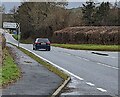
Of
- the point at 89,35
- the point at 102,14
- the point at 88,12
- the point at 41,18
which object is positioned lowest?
the point at 89,35

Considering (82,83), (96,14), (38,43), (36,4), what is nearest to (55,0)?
(36,4)

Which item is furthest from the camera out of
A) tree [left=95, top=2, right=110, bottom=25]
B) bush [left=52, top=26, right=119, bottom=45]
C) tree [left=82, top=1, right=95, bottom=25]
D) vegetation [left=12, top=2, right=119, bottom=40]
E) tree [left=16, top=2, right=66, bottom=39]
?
tree [left=82, top=1, right=95, bottom=25]

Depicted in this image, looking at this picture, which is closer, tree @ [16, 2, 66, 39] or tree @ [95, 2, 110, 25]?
tree @ [95, 2, 110, 25]

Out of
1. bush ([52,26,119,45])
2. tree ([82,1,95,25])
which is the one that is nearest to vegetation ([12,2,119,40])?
tree ([82,1,95,25])

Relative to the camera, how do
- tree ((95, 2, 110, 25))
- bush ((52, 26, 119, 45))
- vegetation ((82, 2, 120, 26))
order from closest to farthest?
bush ((52, 26, 119, 45)), vegetation ((82, 2, 120, 26)), tree ((95, 2, 110, 25))

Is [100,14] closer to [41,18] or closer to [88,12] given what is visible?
[88,12]

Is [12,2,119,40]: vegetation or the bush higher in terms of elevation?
[12,2,119,40]: vegetation

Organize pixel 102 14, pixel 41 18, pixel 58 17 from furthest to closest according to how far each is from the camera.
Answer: pixel 41 18 < pixel 102 14 < pixel 58 17

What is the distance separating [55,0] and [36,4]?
14.7ft

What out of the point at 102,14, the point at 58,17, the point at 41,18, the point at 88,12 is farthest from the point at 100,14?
the point at 41,18

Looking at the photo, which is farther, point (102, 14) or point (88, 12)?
point (88, 12)

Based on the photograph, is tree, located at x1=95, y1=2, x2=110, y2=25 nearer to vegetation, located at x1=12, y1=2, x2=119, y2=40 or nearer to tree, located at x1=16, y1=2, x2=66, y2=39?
vegetation, located at x1=12, y1=2, x2=119, y2=40

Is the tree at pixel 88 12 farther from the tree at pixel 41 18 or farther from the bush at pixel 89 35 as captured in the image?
the bush at pixel 89 35

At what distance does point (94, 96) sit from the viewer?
10.9 m
